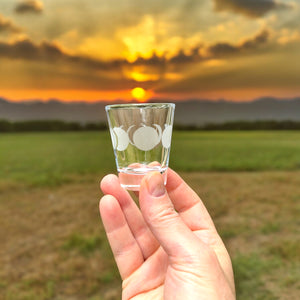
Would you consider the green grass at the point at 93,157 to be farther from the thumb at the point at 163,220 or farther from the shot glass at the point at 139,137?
the thumb at the point at 163,220

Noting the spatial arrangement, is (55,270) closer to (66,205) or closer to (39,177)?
(66,205)

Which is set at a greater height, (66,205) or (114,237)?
(114,237)

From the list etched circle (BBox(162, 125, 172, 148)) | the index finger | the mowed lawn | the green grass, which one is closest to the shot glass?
etched circle (BBox(162, 125, 172, 148))

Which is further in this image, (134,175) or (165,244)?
(134,175)

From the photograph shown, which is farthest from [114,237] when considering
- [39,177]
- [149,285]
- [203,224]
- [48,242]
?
[39,177]

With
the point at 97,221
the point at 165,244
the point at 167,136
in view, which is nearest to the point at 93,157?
the point at 97,221

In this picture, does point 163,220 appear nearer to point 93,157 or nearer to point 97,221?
point 97,221
